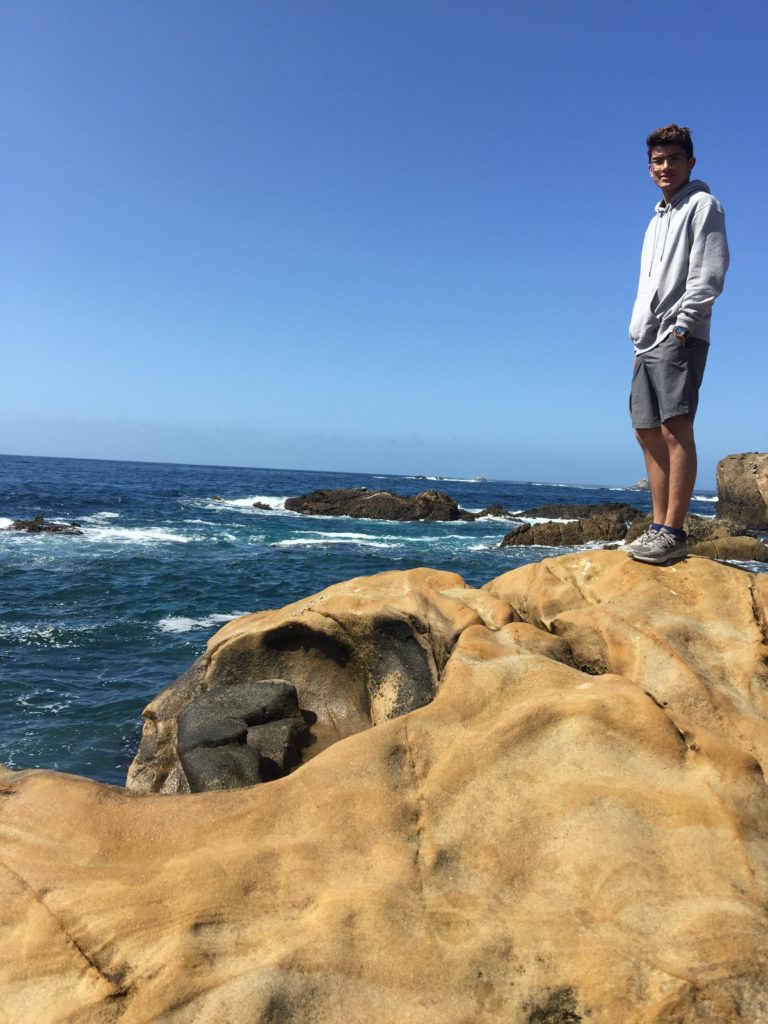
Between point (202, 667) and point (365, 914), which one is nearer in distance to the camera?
point (365, 914)

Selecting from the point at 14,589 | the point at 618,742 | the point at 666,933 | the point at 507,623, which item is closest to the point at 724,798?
the point at 618,742

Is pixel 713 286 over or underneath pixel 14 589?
over

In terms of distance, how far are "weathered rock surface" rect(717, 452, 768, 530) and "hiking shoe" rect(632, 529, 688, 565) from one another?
27667 mm

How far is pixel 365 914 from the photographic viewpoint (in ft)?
8.25

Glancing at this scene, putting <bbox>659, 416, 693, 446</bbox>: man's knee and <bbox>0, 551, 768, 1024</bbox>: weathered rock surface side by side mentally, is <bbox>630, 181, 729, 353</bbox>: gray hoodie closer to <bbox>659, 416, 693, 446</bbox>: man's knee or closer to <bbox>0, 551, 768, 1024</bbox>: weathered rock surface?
<bbox>659, 416, 693, 446</bbox>: man's knee

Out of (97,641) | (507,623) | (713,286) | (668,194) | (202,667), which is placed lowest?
(97,641)

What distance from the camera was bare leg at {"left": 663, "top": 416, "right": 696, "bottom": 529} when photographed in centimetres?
482

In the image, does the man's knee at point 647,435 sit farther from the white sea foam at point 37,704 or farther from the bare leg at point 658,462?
the white sea foam at point 37,704

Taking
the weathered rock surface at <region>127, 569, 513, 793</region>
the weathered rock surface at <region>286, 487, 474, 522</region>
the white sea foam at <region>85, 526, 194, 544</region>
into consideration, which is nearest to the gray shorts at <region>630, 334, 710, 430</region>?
the weathered rock surface at <region>127, 569, 513, 793</region>

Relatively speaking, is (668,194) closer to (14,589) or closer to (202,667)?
(202,667)

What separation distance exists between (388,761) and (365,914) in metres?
0.82

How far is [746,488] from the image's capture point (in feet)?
97.2

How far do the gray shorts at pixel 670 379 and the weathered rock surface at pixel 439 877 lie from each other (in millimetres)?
2024

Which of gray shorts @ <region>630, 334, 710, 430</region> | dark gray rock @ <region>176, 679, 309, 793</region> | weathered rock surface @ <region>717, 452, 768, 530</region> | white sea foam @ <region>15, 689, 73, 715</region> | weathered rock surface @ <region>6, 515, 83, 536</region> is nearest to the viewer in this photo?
gray shorts @ <region>630, 334, 710, 430</region>
